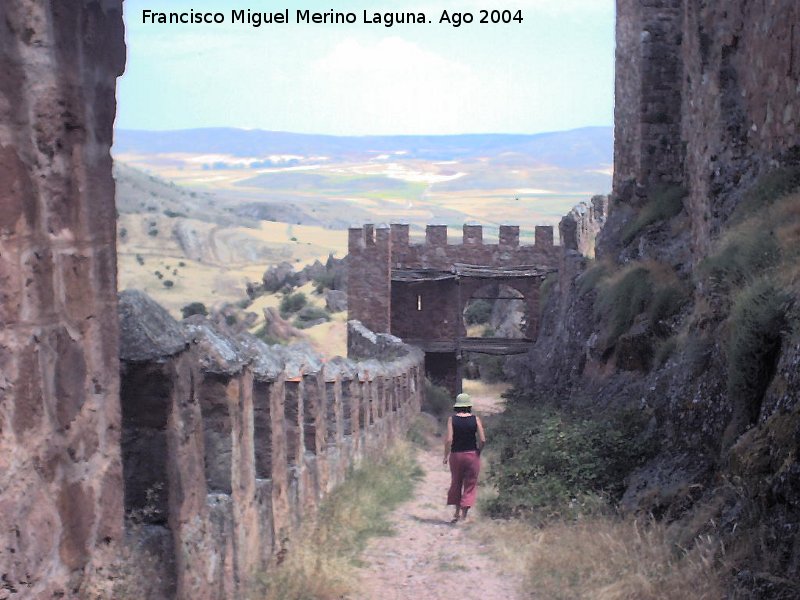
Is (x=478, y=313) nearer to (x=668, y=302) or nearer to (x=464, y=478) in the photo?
(x=668, y=302)

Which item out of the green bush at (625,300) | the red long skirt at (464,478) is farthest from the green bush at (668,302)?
the red long skirt at (464,478)

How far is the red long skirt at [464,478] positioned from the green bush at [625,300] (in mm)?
4856

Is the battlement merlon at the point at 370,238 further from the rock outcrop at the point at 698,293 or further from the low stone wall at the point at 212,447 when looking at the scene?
the low stone wall at the point at 212,447

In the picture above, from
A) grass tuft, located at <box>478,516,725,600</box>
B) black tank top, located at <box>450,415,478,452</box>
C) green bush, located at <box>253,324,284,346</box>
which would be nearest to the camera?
grass tuft, located at <box>478,516,725,600</box>

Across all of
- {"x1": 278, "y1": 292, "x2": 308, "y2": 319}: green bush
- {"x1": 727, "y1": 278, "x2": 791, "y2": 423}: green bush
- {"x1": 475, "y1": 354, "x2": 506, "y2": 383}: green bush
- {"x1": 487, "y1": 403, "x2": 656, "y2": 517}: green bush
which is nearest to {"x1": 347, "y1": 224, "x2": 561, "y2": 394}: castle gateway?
{"x1": 475, "y1": 354, "x2": 506, "y2": 383}: green bush

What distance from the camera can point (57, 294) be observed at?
14.2 ft

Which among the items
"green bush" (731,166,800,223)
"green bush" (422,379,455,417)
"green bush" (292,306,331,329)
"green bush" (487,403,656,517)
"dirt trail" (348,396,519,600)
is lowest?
"green bush" (292,306,331,329)

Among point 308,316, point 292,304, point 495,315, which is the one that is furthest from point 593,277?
point 292,304

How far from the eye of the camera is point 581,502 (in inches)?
392

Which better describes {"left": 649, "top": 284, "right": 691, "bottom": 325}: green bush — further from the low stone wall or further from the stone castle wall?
the low stone wall

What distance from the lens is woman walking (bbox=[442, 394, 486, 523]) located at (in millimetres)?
11062

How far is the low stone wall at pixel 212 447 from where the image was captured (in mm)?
5609

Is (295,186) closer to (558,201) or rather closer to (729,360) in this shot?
(558,201)

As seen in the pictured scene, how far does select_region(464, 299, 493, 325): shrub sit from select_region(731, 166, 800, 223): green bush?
1450 inches
